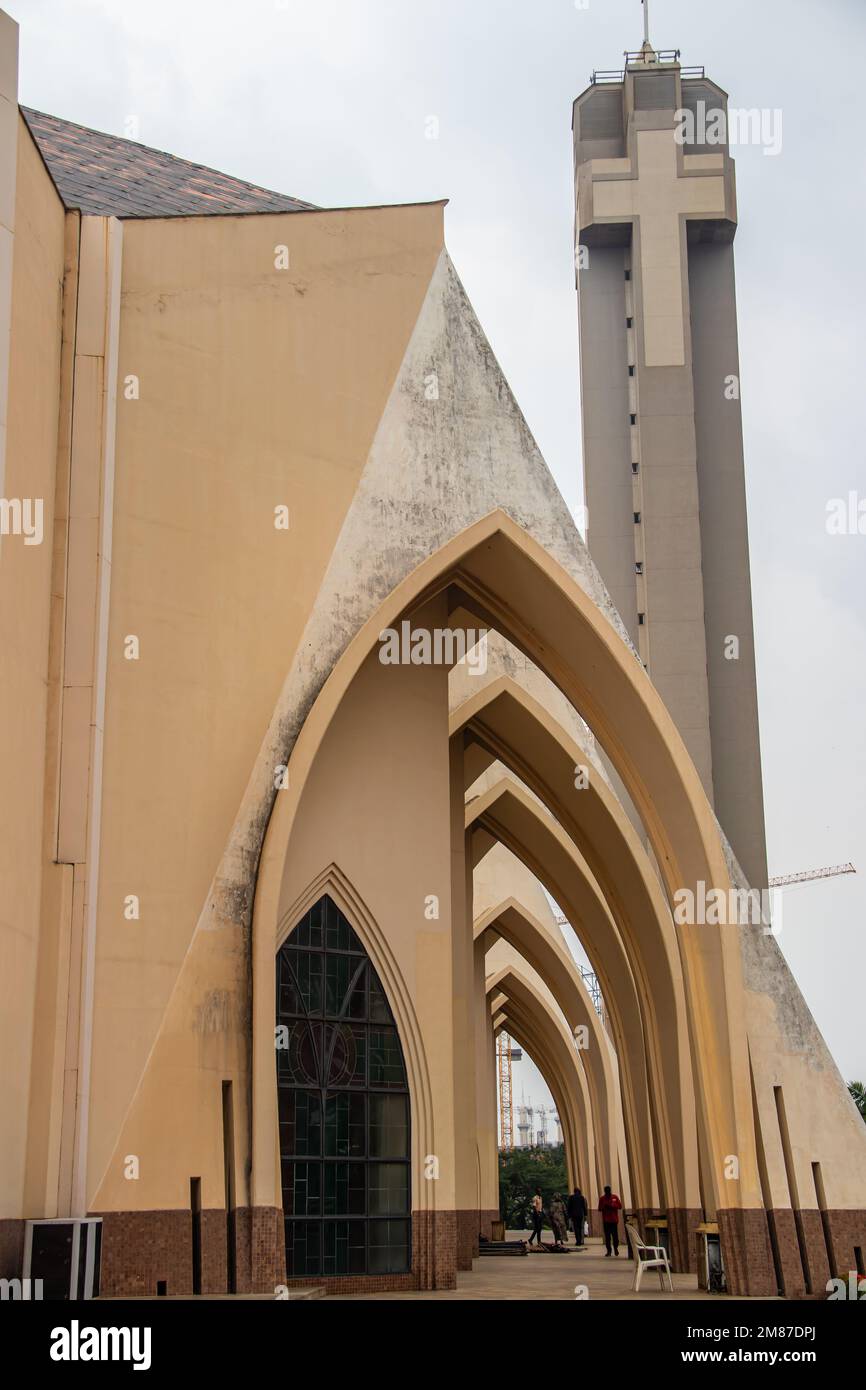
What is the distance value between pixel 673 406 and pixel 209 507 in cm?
3051

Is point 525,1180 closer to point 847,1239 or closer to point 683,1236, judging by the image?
point 683,1236

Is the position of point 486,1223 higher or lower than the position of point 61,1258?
lower

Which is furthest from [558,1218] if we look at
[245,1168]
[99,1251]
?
[99,1251]

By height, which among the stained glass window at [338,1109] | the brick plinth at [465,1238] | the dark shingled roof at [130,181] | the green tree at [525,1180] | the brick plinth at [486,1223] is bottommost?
the green tree at [525,1180]

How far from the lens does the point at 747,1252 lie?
52.0 ft

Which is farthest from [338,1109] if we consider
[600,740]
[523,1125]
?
[523,1125]

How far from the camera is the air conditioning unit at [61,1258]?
1213 cm

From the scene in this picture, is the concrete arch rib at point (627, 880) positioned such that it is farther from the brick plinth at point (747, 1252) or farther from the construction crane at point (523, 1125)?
the construction crane at point (523, 1125)

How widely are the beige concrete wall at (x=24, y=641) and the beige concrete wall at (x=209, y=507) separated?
824 millimetres

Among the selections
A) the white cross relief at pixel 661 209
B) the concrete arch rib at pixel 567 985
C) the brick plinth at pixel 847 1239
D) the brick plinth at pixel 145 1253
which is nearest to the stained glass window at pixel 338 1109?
the brick plinth at pixel 145 1253

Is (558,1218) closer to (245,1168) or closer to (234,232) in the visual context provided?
(245,1168)

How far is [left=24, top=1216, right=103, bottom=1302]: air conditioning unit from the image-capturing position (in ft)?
39.8

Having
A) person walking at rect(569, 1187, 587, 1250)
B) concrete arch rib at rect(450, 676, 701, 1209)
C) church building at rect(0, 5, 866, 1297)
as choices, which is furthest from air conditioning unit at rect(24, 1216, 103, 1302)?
person walking at rect(569, 1187, 587, 1250)

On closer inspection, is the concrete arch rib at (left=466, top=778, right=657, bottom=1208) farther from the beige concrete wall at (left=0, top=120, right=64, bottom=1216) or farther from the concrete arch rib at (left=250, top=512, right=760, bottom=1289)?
the beige concrete wall at (left=0, top=120, right=64, bottom=1216)
